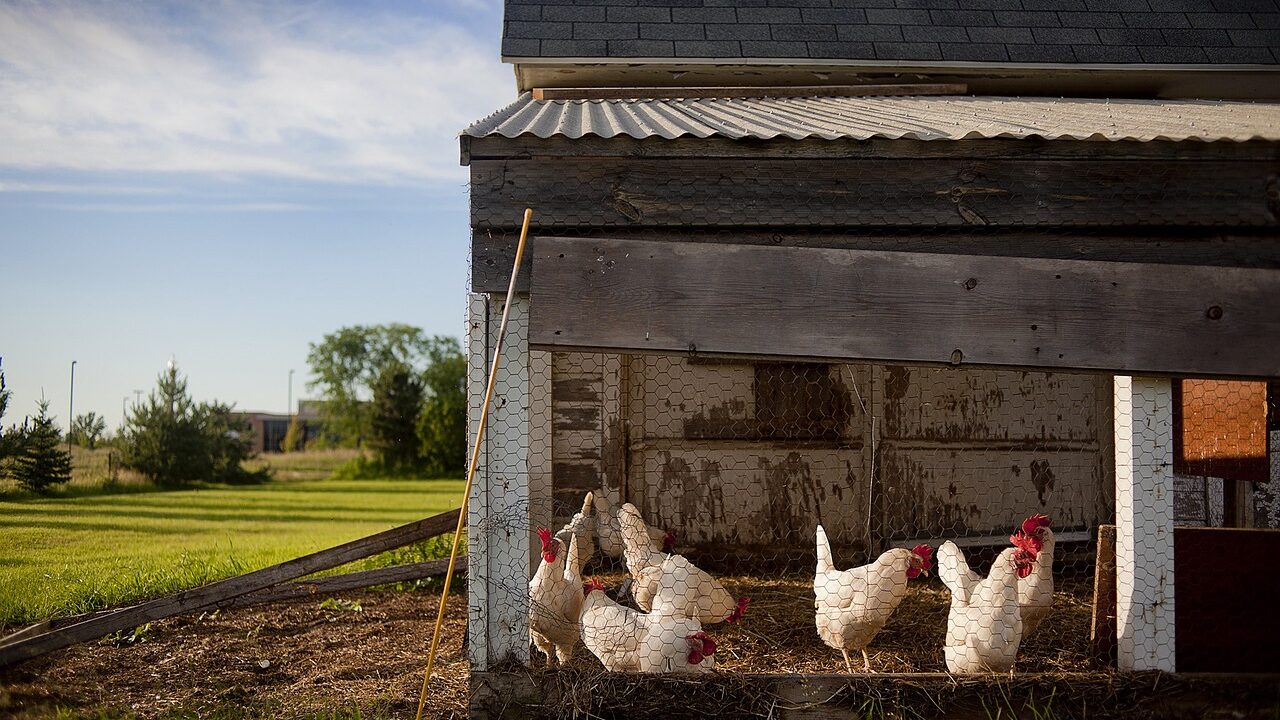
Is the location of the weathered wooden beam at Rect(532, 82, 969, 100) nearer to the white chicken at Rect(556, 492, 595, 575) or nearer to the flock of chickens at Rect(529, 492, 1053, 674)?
the white chicken at Rect(556, 492, 595, 575)

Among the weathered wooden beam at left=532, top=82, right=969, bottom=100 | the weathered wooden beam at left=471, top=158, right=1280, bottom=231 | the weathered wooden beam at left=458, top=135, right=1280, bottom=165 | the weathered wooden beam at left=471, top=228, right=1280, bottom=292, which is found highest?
the weathered wooden beam at left=532, top=82, right=969, bottom=100

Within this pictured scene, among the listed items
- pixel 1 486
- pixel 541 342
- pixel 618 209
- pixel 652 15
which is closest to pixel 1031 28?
pixel 652 15

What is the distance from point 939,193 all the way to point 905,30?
3.68m

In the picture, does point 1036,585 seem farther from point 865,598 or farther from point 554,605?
point 554,605

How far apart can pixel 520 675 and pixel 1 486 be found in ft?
16.8

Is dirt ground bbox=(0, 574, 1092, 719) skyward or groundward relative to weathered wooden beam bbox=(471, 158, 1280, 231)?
groundward

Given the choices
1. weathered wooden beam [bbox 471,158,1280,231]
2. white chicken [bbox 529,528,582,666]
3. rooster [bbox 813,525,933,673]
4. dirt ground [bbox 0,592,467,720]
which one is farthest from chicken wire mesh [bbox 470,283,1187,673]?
weathered wooden beam [bbox 471,158,1280,231]

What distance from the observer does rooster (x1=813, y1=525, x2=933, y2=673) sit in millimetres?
3514

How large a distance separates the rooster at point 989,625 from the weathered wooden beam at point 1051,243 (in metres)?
1.22

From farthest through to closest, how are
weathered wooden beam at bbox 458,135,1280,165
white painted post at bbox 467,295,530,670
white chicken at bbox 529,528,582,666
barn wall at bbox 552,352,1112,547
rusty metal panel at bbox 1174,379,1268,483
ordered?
barn wall at bbox 552,352,1112,547
rusty metal panel at bbox 1174,379,1268,483
white chicken at bbox 529,528,582,666
weathered wooden beam at bbox 458,135,1280,165
white painted post at bbox 467,295,530,670

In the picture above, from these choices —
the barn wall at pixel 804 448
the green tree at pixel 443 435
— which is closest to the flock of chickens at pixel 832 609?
the barn wall at pixel 804 448

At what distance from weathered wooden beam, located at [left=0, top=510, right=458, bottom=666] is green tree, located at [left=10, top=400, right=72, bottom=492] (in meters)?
2.60

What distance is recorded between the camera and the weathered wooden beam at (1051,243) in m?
3.55

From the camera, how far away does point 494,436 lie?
3.27 metres
